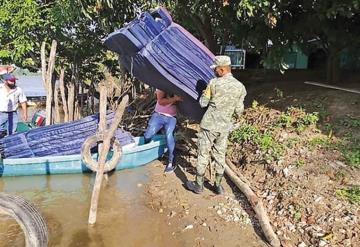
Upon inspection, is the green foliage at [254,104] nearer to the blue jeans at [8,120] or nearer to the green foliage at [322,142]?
the green foliage at [322,142]

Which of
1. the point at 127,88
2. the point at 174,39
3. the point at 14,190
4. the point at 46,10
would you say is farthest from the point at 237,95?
the point at 46,10

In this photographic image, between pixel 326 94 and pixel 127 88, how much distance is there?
15.2 feet

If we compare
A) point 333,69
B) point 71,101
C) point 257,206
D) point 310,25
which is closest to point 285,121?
point 310,25

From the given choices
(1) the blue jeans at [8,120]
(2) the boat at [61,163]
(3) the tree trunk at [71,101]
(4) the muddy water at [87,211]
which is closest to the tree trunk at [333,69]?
(2) the boat at [61,163]

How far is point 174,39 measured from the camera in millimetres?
6766

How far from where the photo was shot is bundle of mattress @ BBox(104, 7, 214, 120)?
646 cm

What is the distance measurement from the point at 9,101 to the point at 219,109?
485cm

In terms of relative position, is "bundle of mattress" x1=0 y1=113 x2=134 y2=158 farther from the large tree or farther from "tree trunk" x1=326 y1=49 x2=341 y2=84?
"tree trunk" x1=326 y1=49 x2=341 y2=84

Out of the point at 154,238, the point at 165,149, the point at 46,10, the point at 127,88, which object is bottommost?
the point at 154,238

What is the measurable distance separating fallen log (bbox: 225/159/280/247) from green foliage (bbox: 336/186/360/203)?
974mm

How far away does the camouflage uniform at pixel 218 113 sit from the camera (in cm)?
582

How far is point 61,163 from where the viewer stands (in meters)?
7.58

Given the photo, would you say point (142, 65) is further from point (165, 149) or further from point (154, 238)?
point (154, 238)

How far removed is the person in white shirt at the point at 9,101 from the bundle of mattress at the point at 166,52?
2803 millimetres
